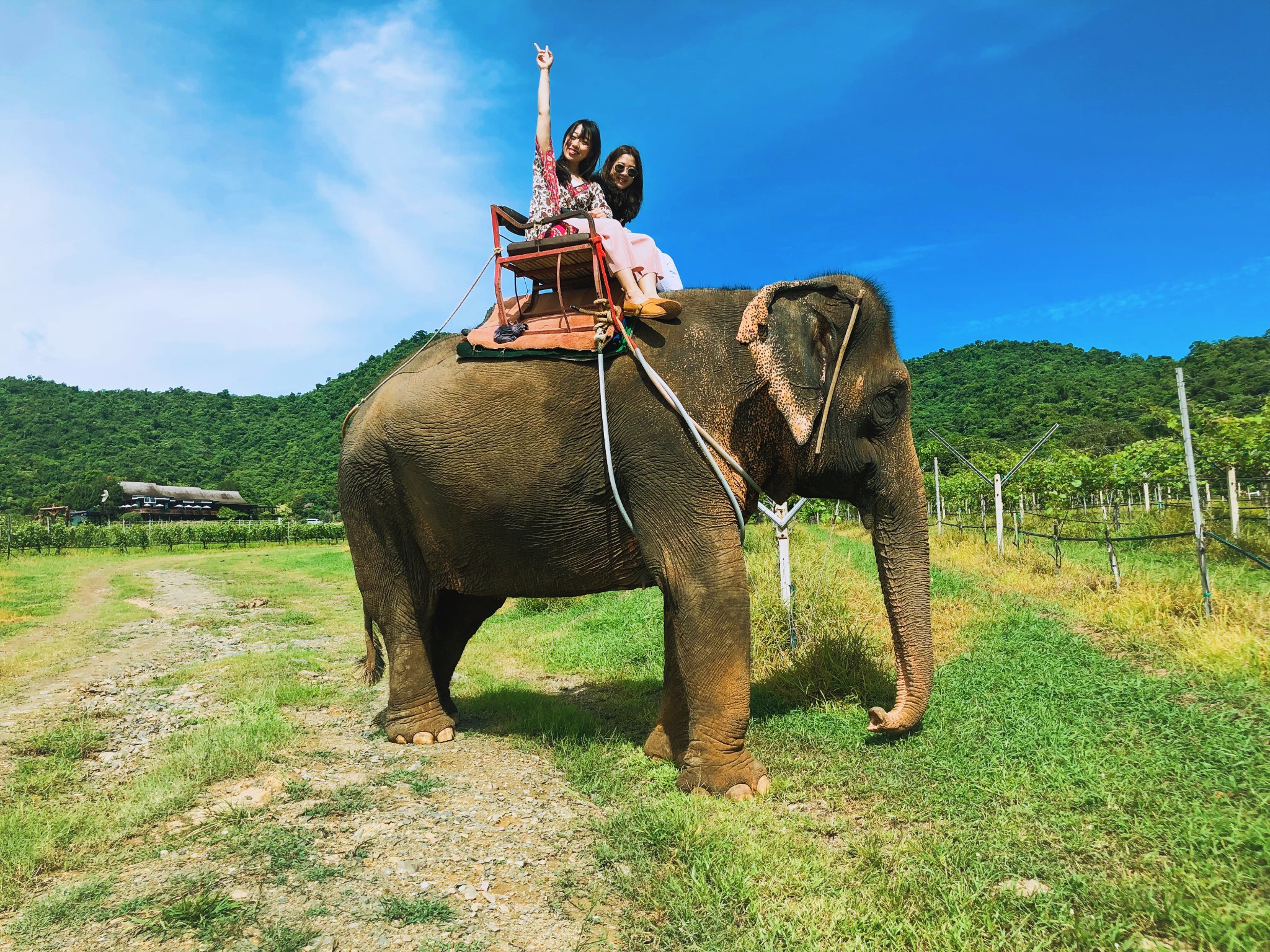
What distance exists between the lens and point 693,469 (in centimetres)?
406

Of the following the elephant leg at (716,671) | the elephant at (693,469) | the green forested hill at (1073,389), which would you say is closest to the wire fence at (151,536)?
the elephant at (693,469)

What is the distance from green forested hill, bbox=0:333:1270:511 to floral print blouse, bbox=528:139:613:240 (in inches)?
1949

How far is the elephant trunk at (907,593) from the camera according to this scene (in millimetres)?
4105

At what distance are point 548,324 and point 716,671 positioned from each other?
233cm

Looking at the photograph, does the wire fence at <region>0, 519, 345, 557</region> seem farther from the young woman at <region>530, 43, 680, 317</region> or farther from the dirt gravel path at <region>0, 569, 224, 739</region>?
the young woman at <region>530, 43, 680, 317</region>

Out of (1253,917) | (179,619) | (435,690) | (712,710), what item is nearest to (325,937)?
(712,710)

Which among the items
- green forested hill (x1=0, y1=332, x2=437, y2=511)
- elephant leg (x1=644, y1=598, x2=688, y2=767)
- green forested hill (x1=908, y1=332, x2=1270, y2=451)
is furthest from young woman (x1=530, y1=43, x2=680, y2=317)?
green forested hill (x1=0, y1=332, x2=437, y2=511)

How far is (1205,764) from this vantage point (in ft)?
11.5

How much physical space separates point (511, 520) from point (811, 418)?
188 cm

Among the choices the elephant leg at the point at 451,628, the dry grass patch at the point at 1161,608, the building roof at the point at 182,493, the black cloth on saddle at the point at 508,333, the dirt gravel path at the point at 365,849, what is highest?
the building roof at the point at 182,493

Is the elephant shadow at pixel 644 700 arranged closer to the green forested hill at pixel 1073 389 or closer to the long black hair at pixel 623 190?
the long black hair at pixel 623 190

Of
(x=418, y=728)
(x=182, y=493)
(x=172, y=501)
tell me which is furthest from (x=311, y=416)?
(x=418, y=728)

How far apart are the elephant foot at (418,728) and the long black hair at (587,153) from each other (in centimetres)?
384

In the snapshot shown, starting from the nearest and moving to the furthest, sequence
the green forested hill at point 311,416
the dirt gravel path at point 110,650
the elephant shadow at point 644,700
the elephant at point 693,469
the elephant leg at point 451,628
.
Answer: the elephant at point 693,469 → the elephant shadow at point 644,700 → the elephant leg at point 451,628 → the dirt gravel path at point 110,650 → the green forested hill at point 311,416
